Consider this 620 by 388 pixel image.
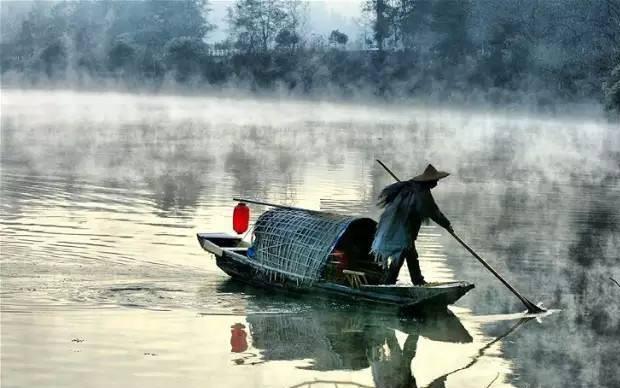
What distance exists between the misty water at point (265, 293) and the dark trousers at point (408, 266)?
0.43 meters

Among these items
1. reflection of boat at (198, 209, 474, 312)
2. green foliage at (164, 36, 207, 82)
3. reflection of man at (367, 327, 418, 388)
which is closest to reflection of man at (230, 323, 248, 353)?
reflection of man at (367, 327, 418, 388)

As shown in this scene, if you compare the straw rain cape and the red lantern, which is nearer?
the straw rain cape

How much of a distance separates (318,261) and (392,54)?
5470 centimetres

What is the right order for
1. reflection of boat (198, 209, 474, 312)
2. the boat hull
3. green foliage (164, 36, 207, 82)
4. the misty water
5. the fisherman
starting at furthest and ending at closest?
green foliage (164, 36, 207, 82) < the fisherman < reflection of boat (198, 209, 474, 312) < the boat hull < the misty water

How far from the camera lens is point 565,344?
11203 mm

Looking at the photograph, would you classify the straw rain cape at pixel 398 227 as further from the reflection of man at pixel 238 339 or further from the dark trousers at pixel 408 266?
the reflection of man at pixel 238 339

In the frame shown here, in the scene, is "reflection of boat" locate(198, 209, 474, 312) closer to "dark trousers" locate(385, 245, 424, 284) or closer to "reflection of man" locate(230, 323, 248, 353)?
"dark trousers" locate(385, 245, 424, 284)

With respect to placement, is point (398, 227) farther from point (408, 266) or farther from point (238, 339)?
point (238, 339)

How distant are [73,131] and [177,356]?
2999cm

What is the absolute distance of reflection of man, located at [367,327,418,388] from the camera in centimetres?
976

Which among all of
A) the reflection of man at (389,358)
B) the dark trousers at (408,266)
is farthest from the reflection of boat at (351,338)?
the dark trousers at (408,266)

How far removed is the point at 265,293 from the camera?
12680mm

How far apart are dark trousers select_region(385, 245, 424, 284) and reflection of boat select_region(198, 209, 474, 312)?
0.46 ft

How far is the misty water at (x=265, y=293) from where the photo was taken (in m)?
9.97
